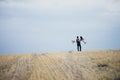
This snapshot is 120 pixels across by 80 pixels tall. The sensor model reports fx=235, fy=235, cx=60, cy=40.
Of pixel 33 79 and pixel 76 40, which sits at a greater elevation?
pixel 76 40

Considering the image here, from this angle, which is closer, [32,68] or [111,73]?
[111,73]

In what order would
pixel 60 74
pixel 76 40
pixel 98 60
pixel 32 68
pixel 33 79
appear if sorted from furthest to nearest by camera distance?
pixel 76 40 → pixel 98 60 → pixel 32 68 → pixel 60 74 → pixel 33 79

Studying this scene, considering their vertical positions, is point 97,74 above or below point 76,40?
below

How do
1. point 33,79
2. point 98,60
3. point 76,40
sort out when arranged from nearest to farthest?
point 33,79, point 98,60, point 76,40

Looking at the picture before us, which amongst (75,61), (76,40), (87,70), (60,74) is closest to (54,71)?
(60,74)

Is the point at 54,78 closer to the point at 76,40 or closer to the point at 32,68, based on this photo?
the point at 32,68

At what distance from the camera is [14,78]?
52.7 feet

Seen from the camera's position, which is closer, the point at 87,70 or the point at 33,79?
the point at 33,79

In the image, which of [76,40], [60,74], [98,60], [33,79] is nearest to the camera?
[33,79]

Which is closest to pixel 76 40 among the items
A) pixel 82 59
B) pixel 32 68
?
pixel 82 59

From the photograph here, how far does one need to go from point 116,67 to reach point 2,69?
8.99m

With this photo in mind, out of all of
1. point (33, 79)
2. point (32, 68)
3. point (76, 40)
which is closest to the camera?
point (33, 79)

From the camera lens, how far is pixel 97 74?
1603 cm

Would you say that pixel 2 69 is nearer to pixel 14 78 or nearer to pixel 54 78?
pixel 14 78
